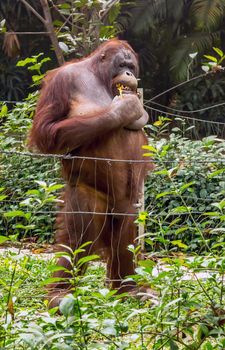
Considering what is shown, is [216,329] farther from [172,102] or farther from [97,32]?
[172,102]

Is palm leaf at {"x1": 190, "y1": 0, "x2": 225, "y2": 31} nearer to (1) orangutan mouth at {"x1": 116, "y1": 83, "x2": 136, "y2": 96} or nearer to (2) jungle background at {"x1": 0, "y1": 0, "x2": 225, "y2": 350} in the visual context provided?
(2) jungle background at {"x1": 0, "y1": 0, "x2": 225, "y2": 350}

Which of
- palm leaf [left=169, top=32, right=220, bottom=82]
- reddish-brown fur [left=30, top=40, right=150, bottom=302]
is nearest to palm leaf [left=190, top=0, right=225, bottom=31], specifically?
palm leaf [left=169, top=32, right=220, bottom=82]

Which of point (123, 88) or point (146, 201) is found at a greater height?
point (123, 88)

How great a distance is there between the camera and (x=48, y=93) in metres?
4.92

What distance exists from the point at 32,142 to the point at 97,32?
3.03 metres

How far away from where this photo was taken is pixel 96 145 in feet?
16.1

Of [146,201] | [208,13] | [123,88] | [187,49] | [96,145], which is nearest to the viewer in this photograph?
[96,145]

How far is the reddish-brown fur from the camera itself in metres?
4.83

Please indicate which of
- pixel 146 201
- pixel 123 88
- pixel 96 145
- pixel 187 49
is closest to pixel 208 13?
pixel 187 49

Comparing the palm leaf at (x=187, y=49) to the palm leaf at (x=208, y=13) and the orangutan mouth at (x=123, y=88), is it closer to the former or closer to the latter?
the palm leaf at (x=208, y=13)

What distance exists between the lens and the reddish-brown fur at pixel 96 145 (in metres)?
4.83

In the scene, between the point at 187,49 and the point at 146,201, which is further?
the point at 187,49

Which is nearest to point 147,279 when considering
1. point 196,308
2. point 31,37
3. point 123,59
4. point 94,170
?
point 196,308

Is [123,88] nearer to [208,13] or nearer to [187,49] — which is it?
[208,13]
